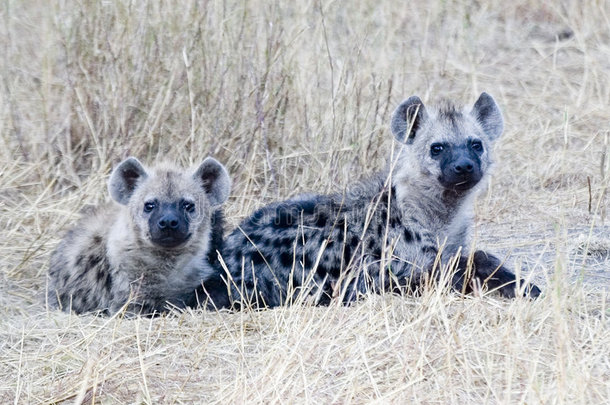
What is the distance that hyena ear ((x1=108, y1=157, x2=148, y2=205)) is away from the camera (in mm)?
4895

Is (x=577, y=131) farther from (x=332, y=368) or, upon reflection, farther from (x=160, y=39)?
(x=332, y=368)

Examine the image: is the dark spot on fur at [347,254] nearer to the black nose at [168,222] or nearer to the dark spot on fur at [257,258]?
the dark spot on fur at [257,258]

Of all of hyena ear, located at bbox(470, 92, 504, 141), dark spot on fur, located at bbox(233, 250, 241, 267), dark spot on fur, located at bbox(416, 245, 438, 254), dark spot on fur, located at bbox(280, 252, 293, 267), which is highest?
hyena ear, located at bbox(470, 92, 504, 141)

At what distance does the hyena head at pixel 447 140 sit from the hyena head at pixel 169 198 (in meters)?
0.89

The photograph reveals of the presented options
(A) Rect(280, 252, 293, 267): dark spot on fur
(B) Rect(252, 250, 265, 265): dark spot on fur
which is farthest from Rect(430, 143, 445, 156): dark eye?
(B) Rect(252, 250, 265, 265): dark spot on fur

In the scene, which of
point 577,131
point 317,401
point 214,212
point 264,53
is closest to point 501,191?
point 577,131

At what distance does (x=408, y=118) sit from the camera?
198 inches

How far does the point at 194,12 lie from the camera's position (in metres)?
6.20

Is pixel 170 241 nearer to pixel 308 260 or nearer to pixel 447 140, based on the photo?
pixel 308 260

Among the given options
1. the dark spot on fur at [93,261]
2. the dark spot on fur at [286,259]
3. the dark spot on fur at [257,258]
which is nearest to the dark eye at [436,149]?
the dark spot on fur at [286,259]

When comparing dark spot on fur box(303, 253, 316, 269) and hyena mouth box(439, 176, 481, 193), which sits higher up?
hyena mouth box(439, 176, 481, 193)

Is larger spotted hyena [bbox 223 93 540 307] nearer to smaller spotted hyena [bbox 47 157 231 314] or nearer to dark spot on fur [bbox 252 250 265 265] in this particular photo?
dark spot on fur [bbox 252 250 265 265]

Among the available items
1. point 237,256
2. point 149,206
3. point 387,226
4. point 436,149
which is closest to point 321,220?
point 387,226

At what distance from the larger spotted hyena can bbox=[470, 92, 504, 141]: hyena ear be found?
16 cm
